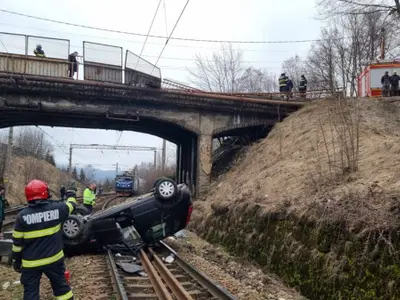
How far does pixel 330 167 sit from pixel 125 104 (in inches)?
504

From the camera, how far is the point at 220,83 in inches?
2144

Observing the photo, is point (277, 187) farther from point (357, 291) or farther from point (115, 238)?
point (357, 291)

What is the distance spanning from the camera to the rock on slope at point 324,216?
20.6ft

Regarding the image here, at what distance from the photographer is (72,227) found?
960cm

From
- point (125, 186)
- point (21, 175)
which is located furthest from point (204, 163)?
point (21, 175)

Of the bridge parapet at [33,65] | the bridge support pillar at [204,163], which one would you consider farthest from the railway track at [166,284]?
the bridge parapet at [33,65]

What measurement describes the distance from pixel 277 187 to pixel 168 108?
1039cm

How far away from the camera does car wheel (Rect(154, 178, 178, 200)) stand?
10.1 m

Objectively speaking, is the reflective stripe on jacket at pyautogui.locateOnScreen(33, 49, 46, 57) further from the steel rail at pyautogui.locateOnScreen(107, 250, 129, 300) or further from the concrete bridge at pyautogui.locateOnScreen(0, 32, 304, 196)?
the steel rail at pyautogui.locateOnScreen(107, 250, 129, 300)

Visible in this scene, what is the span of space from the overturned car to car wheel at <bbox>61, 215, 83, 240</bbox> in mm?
29

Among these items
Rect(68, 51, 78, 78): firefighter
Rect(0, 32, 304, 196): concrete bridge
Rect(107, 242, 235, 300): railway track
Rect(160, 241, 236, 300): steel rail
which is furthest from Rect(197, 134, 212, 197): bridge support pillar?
Rect(107, 242, 235, 300): railway track

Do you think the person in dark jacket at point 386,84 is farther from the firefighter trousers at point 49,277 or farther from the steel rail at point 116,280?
the firefighter trousers at point 49,277

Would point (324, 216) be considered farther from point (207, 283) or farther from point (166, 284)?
point (166, 284)

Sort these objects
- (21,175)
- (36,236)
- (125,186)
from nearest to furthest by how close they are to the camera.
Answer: (36,236)
(125,186)
(21,175)
